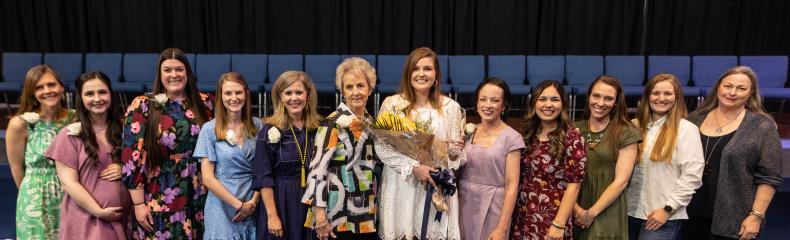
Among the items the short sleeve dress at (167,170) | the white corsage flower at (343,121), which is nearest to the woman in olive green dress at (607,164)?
the white corsage flower at (343,121)

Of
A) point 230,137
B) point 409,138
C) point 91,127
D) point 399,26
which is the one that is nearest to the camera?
point 409,138

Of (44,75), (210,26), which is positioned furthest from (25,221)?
(210,26)

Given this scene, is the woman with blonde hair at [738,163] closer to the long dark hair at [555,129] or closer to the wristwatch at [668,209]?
the wristwatch at [668,209]

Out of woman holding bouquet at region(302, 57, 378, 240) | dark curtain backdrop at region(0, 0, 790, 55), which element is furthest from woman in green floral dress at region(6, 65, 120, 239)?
dark curtain backdrop at region(0, 0, 790, 55)

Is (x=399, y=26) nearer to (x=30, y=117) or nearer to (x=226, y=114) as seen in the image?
(x=226, y=114)

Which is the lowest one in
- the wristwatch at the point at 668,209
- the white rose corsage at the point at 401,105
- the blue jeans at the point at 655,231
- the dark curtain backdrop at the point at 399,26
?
the blue jeans at the point at 655,231

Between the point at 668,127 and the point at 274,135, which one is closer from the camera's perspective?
the point at 274,135

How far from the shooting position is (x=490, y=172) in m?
2.39

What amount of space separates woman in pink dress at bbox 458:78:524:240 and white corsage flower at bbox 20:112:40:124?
1.98m

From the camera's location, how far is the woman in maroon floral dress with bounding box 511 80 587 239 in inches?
90.7

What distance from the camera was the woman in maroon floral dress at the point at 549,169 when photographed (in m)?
2.30

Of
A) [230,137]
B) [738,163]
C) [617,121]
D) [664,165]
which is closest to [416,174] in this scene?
[230,137]

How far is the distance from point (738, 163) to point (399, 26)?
5.76 meters

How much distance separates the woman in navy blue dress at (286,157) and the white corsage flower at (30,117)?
43.4 inches
